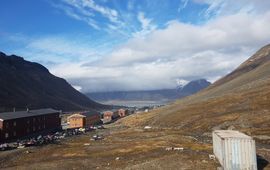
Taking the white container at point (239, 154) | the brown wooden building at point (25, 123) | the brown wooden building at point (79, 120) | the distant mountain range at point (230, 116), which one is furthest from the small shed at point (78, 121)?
the white container at point (239, 154)

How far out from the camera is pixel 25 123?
111m

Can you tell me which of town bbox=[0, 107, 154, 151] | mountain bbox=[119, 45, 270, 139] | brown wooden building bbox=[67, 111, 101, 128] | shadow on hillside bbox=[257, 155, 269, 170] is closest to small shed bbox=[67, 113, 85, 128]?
brown wooden building bbox=[67, 111, 101, 128]

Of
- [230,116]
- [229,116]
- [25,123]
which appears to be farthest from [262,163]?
[25,123]

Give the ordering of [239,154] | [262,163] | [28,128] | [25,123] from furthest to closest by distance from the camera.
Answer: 1. [28,128]
2. [25,123]
3. [262,163]
4. [239,154]

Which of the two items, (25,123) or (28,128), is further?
(28,128)

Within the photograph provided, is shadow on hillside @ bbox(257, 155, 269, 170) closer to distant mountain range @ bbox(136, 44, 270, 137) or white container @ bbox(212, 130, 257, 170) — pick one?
white container @ bbox(212, 130, 257, 170)

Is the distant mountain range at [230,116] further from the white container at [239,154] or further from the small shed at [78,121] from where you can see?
the white container at [239,154]

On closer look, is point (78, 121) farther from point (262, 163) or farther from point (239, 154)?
point (239, 154)

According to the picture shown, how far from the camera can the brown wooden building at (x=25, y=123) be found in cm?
9884

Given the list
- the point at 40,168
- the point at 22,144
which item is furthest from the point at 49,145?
the point at 40,168

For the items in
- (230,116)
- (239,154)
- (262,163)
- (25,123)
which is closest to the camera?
(239,154)

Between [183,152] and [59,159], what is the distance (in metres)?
23.5

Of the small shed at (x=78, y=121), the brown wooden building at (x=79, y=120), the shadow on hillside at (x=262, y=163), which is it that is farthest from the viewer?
the brown wooden building at (x=79, y=120)

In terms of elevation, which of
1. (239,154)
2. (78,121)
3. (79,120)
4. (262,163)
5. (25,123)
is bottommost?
(262,163)
